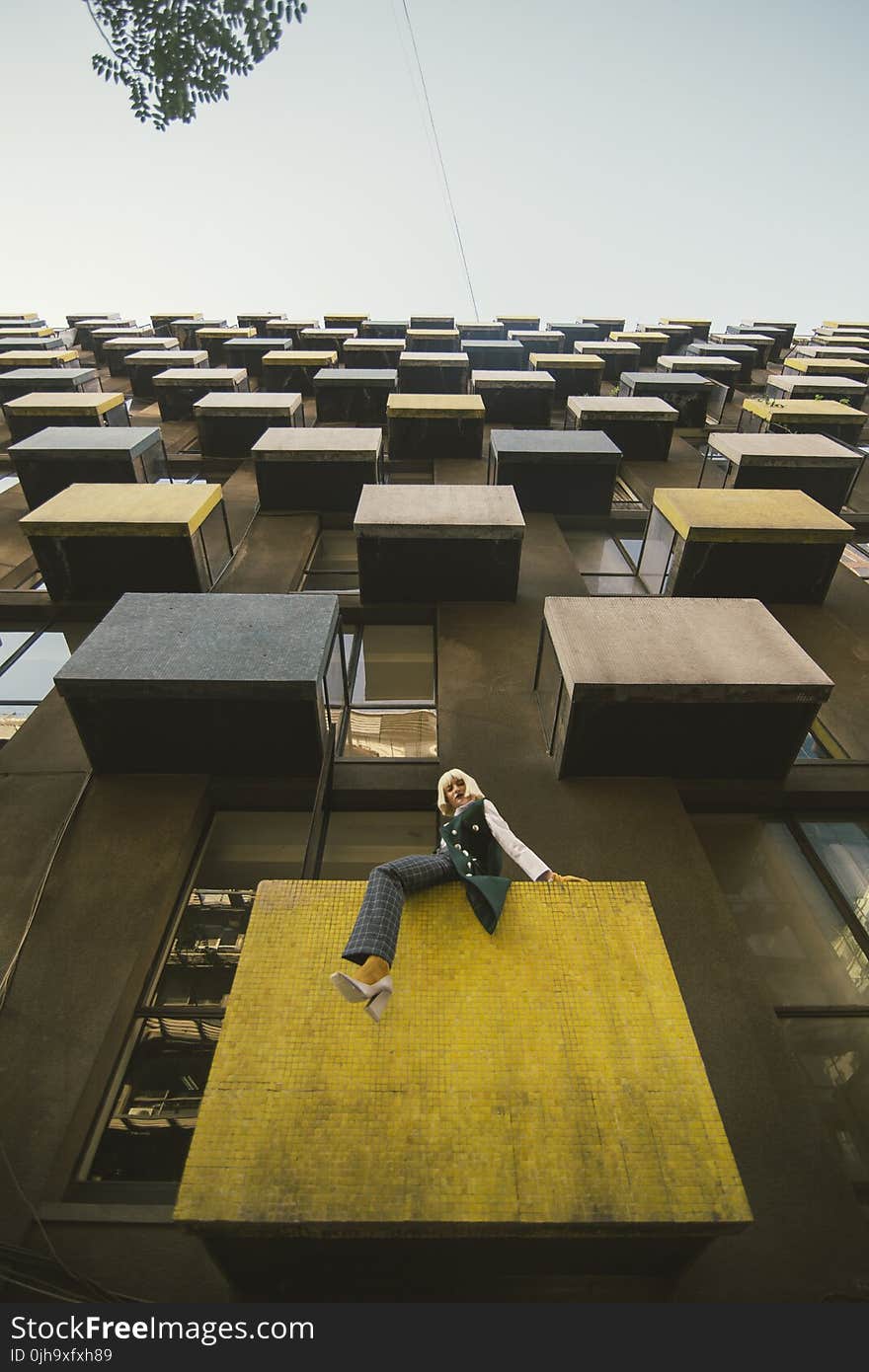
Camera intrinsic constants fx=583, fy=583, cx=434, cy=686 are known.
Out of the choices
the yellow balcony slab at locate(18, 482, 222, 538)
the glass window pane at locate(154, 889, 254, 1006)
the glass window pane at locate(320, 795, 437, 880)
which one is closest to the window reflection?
the glass window pane at locate(320, 795, 437, 880)

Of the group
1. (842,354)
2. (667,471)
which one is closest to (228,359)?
(667,471)

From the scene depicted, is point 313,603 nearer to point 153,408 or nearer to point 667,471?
point 667,471

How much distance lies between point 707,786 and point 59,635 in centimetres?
1063

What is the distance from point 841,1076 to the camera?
5.18 meters

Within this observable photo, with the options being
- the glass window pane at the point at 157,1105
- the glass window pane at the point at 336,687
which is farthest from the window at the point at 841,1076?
the glass window pane at the point at 336,687

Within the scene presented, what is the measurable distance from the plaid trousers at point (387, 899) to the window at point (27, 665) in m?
7.13

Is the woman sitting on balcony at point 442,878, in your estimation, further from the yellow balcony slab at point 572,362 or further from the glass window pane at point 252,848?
the yellow balcony slab at point 572,362

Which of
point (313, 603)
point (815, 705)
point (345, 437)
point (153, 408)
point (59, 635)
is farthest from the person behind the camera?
point (153, 408)

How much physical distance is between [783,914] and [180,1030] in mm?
6129

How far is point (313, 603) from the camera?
767 centimetres

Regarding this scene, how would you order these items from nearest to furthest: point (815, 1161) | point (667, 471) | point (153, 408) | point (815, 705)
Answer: point (815, 1161) → point (815, 705) → point (667, 471) → point (153, 408)

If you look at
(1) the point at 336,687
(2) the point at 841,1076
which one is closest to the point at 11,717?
(1) the point at 336,687

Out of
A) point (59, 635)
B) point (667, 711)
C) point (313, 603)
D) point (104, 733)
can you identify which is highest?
point (313, 603)

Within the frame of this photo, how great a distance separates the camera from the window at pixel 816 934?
511cm
